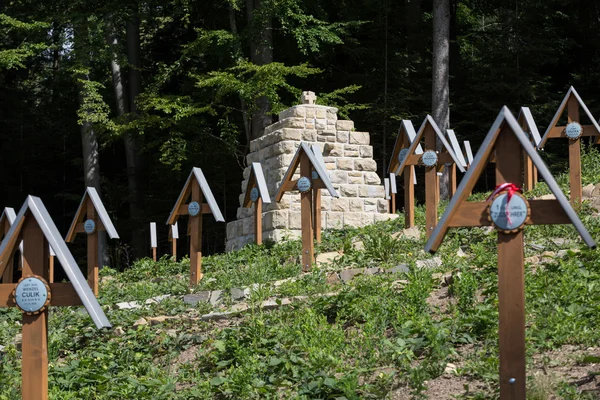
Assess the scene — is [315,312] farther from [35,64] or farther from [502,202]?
[35,64]

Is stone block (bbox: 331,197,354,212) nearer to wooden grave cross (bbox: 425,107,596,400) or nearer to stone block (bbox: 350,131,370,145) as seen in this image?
stone block (bbox: 350,131,370,145)

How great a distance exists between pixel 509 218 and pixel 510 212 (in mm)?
35

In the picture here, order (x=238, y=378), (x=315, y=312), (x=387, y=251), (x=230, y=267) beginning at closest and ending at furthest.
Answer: (x=238, y=378) → (x=315, y=312) → (x=387, y=251) → (x=230, y=267)

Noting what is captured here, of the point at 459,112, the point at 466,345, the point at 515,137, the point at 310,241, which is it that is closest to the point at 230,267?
the point at 310,241

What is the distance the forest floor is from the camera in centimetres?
571

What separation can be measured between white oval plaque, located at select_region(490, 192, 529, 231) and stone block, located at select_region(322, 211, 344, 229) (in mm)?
8530

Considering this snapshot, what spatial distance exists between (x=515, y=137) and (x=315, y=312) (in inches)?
116

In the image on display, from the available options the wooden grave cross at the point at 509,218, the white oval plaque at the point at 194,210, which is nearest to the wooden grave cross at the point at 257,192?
the white oval plaque at the point at 194,210

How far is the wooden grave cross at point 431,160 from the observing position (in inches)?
417

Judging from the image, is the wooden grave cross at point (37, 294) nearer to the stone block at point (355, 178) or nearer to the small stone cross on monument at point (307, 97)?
the stone block at point (355, 178)

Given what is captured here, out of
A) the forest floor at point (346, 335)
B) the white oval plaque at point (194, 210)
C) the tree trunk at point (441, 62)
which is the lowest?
the forest floor at point (346, 335)

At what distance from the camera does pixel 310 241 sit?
10.2 m

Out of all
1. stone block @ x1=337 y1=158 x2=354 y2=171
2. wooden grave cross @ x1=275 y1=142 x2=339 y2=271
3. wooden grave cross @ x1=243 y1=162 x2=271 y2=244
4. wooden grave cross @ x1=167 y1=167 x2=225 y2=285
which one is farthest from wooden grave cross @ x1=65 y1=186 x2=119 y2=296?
stone block @ x1=337 y1=158 x2=354 y2=171

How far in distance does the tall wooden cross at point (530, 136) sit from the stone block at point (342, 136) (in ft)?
9.58
